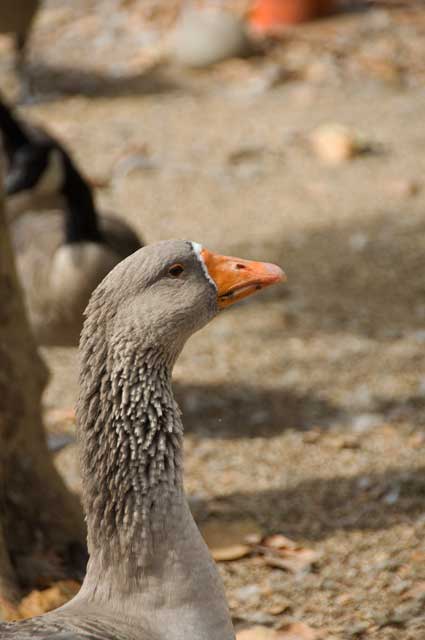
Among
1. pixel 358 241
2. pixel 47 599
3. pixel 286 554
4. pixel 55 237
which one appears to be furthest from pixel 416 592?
pixel 358 241

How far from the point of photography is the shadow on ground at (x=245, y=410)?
5059 millimetres

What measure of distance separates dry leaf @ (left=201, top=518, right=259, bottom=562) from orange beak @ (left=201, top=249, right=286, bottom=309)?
148cm

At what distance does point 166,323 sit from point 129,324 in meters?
0.10

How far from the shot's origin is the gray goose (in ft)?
8.63

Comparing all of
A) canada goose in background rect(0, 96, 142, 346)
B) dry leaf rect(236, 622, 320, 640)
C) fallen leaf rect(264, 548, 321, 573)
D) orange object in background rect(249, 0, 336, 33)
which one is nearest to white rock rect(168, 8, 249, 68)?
orange object in background rect(249, 0, 336, 33)

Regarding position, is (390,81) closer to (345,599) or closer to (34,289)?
(34,289)

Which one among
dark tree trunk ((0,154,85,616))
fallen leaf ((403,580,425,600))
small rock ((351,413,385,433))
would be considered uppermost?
dark tree trunk ((0,154,85,616))

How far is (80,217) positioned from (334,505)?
7.62 ft

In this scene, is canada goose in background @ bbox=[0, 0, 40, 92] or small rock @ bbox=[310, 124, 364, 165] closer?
small rock @ bbox=[310, 124, 364, 165]

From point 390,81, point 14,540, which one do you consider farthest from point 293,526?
point 390,81

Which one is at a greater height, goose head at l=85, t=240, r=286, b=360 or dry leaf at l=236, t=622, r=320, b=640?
goose head at l=85, t=240, r=286, b=360

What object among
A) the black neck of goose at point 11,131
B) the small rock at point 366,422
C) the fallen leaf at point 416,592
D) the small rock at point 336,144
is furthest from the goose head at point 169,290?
the small rock at point 336,144

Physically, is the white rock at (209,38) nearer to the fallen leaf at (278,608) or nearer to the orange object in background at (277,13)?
the orange object in background at (277,13)

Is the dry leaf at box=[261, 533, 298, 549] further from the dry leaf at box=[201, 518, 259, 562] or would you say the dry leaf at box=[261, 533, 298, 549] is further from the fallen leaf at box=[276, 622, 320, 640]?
the fallen leaf at box=[276, 622, 320, 640]
